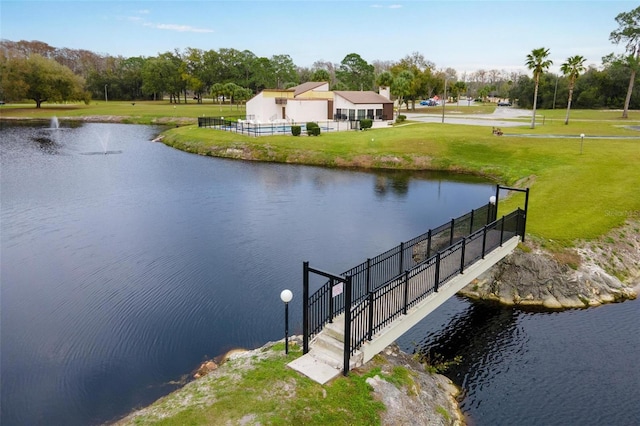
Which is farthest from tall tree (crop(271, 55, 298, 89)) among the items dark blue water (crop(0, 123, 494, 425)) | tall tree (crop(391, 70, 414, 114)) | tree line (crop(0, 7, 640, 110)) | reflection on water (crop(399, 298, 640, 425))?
reflection on water (crop(399, 298, 640, 425))

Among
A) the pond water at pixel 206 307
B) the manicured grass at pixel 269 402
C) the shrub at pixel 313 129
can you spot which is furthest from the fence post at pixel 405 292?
the shrub at pixel 313 129

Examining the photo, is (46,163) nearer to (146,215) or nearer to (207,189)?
(207,189)

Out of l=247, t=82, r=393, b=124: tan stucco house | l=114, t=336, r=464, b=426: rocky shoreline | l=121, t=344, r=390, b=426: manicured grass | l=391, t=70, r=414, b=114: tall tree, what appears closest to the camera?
→ l=121, t=344, r=390, b=426: manicured grass

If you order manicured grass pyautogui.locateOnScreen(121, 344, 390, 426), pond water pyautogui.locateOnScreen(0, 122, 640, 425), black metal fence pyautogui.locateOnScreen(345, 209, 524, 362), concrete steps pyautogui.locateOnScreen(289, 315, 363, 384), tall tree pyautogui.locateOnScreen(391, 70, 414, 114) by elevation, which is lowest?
pond water pyautogui.locateOnScreen(0, 122, 640, 425)

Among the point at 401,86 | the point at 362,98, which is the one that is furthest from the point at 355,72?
the point at 362,98

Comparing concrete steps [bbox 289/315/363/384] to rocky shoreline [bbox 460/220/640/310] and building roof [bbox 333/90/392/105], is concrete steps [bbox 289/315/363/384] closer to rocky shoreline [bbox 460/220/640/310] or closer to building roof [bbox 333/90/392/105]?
rocky shoreline [bbox 460/220/640/310]

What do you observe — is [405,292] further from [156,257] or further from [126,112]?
[126,112]

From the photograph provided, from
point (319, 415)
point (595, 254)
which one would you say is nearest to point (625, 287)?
point (595, 254)

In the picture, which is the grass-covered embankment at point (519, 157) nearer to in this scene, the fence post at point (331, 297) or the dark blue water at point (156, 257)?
the dark blue water at point (156, 257)
